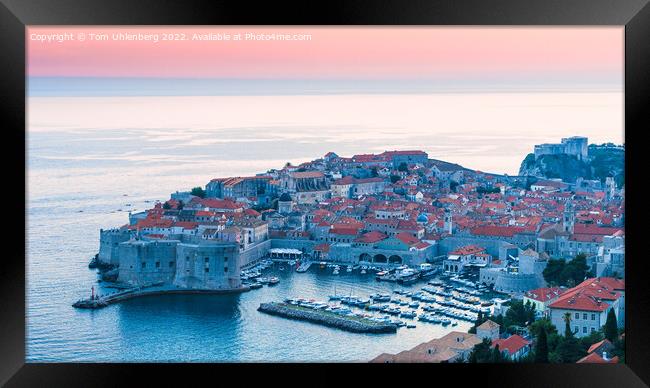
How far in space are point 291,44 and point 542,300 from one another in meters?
3.12

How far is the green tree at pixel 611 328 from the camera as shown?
5.95m

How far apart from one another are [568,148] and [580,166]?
900 mm

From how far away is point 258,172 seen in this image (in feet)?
28.2

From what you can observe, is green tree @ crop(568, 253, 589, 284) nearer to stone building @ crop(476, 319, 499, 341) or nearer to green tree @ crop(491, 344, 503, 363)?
stone building @ crop(476, 319, 499, 341)

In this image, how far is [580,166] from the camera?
10133 mm

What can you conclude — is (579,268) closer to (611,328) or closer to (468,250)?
(468,250)

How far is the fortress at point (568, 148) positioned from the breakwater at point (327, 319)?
2.21 meters

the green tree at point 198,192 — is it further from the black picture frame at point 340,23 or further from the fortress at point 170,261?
the black picture frame at point 340,23

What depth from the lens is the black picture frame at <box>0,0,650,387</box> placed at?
375 cm

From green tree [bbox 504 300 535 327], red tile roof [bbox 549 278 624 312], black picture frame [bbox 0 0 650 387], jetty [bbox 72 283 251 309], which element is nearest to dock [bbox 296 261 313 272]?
jetty [bbox 72 283 251 309]

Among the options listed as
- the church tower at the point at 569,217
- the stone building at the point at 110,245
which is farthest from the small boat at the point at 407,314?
the stone building at the point at 110,245

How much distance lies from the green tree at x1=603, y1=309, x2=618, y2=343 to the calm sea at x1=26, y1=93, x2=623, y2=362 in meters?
1.45

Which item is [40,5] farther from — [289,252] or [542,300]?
[289,252]

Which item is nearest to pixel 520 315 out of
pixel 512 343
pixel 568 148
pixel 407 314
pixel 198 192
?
pixel 512 343
